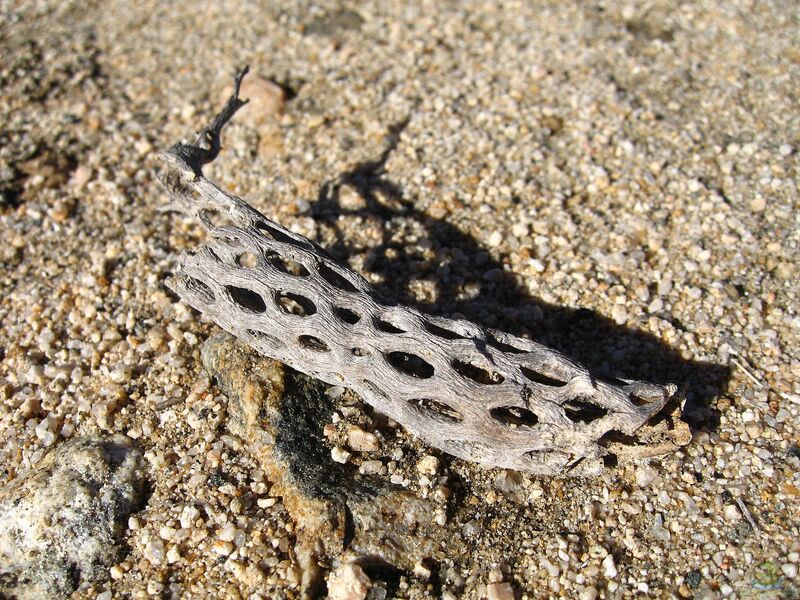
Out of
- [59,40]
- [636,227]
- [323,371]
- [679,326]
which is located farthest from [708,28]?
[59,40]

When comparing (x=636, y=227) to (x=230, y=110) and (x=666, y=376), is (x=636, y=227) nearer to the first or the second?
(x=666, y=376)

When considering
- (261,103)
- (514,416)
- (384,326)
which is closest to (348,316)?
(384,326)

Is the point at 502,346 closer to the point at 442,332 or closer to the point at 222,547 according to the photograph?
the point at 442,332

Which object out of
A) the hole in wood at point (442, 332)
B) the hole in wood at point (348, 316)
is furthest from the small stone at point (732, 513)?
the hole in wood at point (348, 316)

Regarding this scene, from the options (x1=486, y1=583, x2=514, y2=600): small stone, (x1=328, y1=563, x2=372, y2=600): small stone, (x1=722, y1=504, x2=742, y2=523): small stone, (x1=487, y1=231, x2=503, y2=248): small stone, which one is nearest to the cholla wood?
(x1=722, y1=504, x2=742, y2=523): small stone

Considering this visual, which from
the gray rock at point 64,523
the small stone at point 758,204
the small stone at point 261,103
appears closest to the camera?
the gray rock at point 64,523

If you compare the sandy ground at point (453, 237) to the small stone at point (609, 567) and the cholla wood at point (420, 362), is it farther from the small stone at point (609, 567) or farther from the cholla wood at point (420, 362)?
the cholla wood at point (420, 362)

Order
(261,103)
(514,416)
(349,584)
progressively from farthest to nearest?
(261,103) < (514,416) < (349,584)

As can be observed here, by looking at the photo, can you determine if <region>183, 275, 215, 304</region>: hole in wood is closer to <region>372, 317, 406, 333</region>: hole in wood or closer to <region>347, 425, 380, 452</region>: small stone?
<region>372, 317, 406, 333</region>: hole in wood
